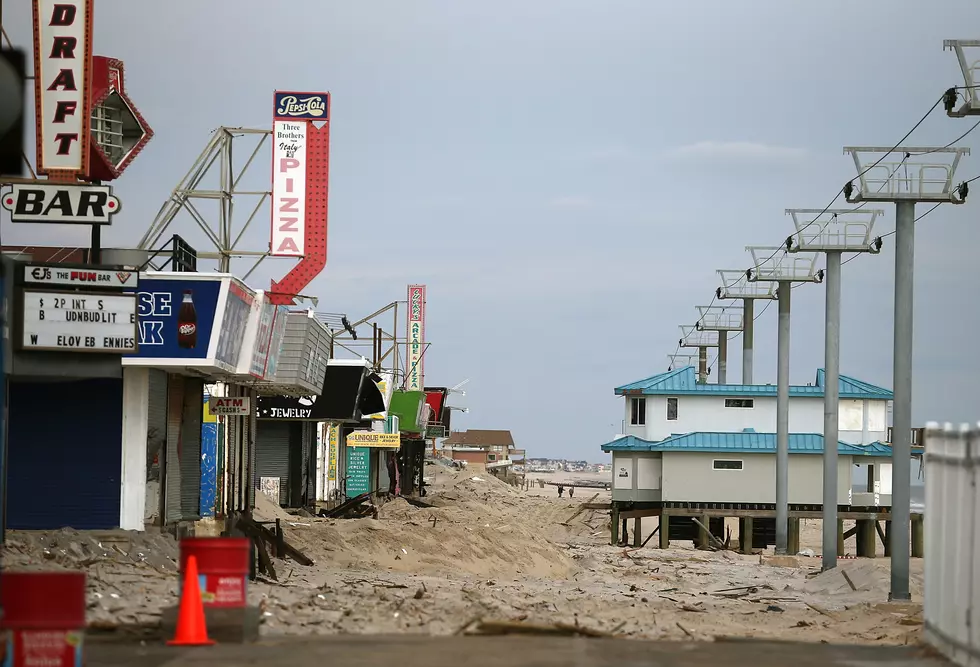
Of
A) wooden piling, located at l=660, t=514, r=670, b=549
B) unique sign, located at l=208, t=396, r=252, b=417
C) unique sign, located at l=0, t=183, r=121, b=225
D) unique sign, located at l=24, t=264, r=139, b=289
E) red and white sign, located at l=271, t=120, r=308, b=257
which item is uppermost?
red and white sign, located at l=271, t=120, r=308, b=257

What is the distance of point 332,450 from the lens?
5122 cm

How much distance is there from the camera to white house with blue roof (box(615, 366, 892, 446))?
58312 millimetres

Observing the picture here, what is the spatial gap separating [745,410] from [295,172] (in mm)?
35630

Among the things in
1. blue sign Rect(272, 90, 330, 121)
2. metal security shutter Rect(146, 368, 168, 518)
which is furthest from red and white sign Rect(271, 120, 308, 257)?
metal security shutter Rect(146, 368, 168, 518)

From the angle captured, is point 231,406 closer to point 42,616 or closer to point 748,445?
point 42,616

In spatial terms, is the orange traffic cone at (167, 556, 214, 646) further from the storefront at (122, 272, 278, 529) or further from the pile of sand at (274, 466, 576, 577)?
the pile of sand at (274, 466, 576, 577)

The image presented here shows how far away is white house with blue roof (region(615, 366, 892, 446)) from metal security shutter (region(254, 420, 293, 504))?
19918mm

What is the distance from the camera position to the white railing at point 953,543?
37.8 ft

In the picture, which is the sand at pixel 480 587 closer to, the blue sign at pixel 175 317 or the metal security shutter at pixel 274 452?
the blue sign at pixel 175 317

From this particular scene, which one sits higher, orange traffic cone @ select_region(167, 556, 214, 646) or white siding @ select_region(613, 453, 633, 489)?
orange traffic cone @ select_region(167, 556, 214, 646)

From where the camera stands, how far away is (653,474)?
2283 inches

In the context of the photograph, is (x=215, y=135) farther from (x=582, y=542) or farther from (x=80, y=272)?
(x=582, y=542)

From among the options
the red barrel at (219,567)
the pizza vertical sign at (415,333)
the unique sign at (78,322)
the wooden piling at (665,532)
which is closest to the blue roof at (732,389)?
the wooden piling at (665,532)

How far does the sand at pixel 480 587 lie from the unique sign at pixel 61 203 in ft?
15.7
